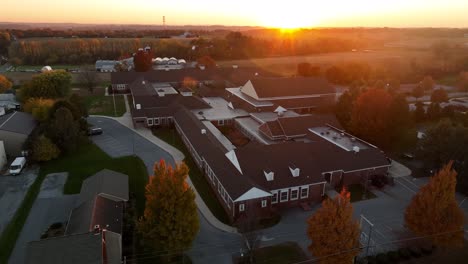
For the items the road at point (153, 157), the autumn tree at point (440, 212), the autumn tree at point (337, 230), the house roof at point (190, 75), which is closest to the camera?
the autumn tree at point (337, 230)

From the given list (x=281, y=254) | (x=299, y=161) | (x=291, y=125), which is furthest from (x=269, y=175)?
(x=291, y=125)

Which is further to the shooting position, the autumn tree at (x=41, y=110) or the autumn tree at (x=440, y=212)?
the autumn tree at (x=41, y=110)

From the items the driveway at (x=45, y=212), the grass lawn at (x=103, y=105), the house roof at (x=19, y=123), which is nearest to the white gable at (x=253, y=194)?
the driveway at (x=45, y=212)

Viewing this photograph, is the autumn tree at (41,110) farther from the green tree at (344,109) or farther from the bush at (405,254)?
the bush at (405,254)

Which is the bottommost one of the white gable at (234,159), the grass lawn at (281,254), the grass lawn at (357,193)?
the grass lawn at (281,254)

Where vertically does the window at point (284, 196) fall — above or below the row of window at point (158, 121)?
below

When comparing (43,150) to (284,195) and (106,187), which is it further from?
(284,195)

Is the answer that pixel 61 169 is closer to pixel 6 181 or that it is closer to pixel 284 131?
pixel 6 181

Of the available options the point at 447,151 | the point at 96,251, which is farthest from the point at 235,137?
the point at 96,251
